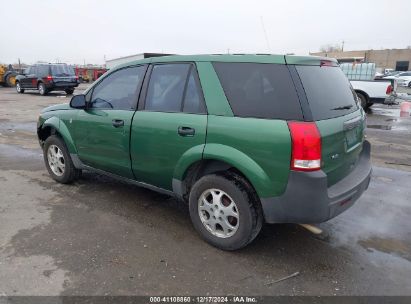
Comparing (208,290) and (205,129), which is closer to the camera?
(208,290)

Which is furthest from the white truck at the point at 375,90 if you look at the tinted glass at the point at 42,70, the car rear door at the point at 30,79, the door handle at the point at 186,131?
the car rear door at the point at 30,79

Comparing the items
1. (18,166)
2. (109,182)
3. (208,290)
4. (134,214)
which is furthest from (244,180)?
(18,166)

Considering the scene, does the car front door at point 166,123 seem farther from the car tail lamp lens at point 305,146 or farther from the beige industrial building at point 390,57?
the beige industrial building at point 390,57

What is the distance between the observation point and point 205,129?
10.8ft

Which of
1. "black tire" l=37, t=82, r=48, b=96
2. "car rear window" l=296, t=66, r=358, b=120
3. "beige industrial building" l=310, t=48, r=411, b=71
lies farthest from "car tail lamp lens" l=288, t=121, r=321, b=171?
"beige industrial building" l=310, t=48, r=411, b=71

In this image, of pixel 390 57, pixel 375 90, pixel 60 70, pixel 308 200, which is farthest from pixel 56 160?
pixel 390 57

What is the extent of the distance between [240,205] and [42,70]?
21.0m

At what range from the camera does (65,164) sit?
5.00 metres

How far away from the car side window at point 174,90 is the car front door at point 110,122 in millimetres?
215

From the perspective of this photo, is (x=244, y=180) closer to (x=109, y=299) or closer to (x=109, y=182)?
(x=109, y=299)

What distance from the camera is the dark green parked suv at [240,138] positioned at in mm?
2900

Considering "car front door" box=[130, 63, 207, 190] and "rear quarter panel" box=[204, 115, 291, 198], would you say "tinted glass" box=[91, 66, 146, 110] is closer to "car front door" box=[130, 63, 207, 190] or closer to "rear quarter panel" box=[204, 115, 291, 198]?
"car front door" box=[130, 63, 207, 190]

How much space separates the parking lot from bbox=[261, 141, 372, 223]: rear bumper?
496mm

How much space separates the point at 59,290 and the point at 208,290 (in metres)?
1.14
